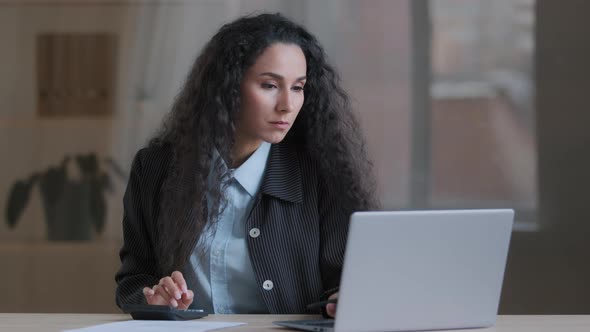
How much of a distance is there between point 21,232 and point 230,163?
6.77 ft

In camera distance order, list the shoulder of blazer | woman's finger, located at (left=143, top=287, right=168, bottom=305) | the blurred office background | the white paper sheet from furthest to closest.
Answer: the blurred office background, the shoulder of blazer, woman's finger, located at (left=143, top=287, right=168, bottom=305), the white paper sheet

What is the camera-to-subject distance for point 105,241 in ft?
14.1

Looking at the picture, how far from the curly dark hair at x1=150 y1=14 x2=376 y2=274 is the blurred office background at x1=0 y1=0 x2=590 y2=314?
1579 millimetres

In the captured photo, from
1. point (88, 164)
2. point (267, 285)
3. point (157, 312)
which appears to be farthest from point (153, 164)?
point (88, 164)

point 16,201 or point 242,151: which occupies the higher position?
point 242,151

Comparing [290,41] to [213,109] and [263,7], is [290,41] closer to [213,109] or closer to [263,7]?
[213,109]

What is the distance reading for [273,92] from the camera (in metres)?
2.48

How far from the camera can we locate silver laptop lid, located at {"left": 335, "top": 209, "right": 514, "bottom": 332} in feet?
5.85

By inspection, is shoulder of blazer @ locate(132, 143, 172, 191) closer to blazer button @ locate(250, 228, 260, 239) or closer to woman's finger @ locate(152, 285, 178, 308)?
blazer button @ locate(250, 228, 260, 239)

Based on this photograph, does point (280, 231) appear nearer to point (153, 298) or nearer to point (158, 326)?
point (153, 298)

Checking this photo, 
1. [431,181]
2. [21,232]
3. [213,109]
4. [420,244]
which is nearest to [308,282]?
[213,109]

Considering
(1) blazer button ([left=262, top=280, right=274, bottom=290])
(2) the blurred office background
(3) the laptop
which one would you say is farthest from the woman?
(2) the blurred office background

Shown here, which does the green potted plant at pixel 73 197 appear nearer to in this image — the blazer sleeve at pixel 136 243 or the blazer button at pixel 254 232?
the blazer sleeve at pixel 136 243

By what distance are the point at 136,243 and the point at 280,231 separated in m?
0.37
